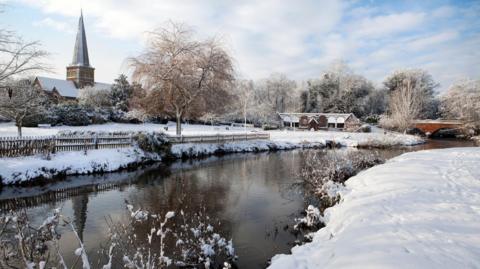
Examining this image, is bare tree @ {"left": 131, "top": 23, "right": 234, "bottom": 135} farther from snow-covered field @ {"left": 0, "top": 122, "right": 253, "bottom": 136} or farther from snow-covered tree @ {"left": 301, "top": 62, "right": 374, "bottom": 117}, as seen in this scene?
snow-covered tree @ {"left": 301, "top": 62, "right": 374, "bottom": 117}

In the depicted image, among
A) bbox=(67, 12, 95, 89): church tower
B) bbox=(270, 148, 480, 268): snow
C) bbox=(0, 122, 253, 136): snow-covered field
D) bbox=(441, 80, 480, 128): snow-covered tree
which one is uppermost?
bbox=(67, 12, 95, 89): church tower

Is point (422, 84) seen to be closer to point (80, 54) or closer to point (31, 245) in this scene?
point (80, 54)

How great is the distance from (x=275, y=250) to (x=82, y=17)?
65758mm

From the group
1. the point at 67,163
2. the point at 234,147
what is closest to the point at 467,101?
the point at 234,147

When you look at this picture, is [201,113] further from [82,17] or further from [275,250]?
[82,17]

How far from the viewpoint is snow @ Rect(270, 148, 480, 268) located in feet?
16.0

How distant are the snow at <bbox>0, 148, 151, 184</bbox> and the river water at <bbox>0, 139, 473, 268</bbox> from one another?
65 centimetres

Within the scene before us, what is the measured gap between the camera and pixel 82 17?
60969 mm

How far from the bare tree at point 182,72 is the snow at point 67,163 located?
7.38 metres

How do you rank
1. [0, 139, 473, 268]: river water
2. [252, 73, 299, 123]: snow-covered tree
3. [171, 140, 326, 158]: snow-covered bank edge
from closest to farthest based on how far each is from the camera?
[0, 139, 473, 268]: river water → [171, 140, 326, 158]: snow-covered bank edge → [252, 73, 299, 123]: snow-covered tree

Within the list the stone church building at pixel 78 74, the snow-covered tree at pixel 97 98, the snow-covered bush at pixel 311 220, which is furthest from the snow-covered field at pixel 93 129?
the stone church building at pixel 78 74

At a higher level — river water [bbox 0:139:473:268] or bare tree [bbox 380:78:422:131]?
bare tree [bbox 380:78:422:131]

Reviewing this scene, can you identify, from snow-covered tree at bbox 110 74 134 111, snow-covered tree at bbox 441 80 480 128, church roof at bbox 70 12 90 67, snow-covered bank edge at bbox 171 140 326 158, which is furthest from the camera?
church roof at bbox 70 12 90 67

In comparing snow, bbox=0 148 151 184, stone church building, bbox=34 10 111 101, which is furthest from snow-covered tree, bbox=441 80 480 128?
stone church building, bbox=34 10 111 101
